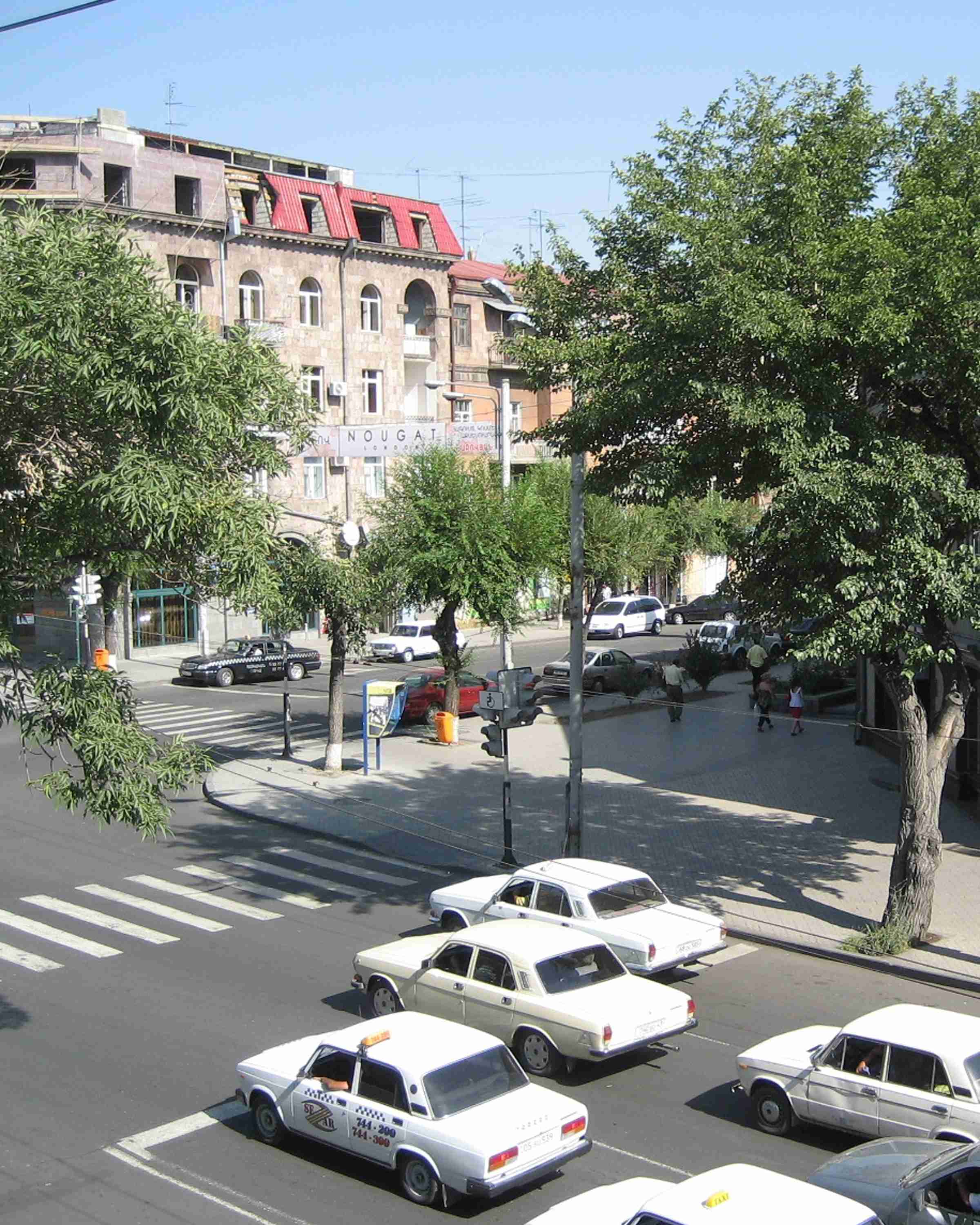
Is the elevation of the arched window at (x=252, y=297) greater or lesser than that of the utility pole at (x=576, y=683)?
greater

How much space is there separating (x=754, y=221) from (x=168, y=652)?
116 ft

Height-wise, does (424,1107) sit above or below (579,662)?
below

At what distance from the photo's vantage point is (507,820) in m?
20.5

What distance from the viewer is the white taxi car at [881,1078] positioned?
10.2m

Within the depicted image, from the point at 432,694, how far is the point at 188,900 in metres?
16.6

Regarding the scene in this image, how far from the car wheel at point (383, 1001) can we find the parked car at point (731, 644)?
27509 millimetres

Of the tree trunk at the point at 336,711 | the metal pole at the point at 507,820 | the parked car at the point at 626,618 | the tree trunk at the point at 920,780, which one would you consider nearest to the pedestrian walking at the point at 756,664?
the tree trunk at the point at 336,711

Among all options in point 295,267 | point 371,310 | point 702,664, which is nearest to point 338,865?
point 702,664

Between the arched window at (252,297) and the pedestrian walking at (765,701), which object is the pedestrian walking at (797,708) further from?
the arched window at (252,297)

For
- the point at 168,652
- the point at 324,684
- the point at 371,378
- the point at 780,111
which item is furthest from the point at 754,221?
the point at 371,378

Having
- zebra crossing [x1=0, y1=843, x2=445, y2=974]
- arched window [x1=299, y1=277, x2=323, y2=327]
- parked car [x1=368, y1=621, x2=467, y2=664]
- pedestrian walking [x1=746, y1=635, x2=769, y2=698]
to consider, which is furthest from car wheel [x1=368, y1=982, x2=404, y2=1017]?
arched window [x1=299, y1=277, x2=323, y2=327]

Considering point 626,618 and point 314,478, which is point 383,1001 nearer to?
point 314,478

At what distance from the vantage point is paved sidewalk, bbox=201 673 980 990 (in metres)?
18.2

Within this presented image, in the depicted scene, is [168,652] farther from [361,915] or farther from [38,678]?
[38,678]
